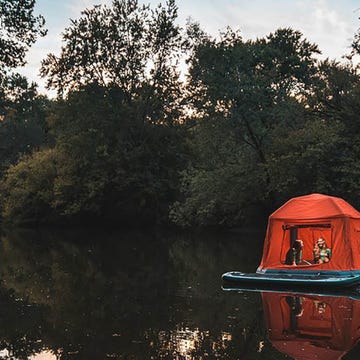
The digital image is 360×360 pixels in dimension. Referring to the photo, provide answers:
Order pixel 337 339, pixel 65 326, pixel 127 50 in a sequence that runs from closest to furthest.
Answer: pixel 337 339, pixel 65 326, pixel 127 50

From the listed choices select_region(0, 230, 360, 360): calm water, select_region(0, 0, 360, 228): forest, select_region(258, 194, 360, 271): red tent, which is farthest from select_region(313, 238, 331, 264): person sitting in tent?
select_region(0, 0, 360, 228): forest

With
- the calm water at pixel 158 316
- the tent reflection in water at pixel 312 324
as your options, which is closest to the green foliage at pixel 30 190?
the calm water at pixel 158 316

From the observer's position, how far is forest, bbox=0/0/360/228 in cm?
2897

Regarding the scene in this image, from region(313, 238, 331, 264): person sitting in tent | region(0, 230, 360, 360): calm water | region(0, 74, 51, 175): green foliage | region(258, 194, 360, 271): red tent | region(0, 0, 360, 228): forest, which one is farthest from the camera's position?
region(0, 74, 51, 175): green foliage

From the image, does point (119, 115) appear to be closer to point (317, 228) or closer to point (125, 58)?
point (125, 58)

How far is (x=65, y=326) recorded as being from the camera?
10375 mm

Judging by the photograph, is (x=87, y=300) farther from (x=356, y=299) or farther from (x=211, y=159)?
(x=211, y=159)

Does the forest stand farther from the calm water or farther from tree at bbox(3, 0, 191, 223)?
the calm water

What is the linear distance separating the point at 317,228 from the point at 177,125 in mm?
28845

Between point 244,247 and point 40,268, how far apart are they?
1065 cm

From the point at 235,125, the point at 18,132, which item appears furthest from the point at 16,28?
the point at 18,132

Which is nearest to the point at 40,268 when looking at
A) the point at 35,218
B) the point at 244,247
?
the point at 244,247

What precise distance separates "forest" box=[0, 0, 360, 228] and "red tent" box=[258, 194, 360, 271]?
34.5 feet

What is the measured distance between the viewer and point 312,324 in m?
10.1
